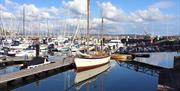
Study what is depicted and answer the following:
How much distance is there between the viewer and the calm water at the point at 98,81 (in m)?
38.6

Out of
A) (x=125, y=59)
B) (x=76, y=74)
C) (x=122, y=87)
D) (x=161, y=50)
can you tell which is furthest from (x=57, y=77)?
(x=161, y=50)

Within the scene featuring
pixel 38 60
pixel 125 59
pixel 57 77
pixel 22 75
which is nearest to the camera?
pixel 22 75

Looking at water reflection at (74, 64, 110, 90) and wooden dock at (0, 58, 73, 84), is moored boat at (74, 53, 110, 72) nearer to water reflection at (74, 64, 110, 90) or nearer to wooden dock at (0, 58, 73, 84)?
water reflection at (74, 64, 110, 90)

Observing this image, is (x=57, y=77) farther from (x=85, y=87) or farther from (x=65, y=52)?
(x=65, y=52)

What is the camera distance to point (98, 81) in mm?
44844

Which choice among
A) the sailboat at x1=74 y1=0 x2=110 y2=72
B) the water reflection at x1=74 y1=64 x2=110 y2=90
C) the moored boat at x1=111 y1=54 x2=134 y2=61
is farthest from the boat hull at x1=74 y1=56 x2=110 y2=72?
the moored boat at x1=111 y1=54 x2=134 y2=61

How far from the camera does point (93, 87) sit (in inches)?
1586

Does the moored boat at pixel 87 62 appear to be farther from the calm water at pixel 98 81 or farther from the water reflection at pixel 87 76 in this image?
the calm water at pixel 98 81

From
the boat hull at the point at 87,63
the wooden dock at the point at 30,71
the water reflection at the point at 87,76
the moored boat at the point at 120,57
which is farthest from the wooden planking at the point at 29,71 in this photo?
the moored boat at the point at 120,57

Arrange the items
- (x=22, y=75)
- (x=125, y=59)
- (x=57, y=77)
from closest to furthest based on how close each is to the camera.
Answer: (x=22, y=75)
(x=57, y=77)
(x=125, y=59)

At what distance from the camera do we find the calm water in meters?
38.6

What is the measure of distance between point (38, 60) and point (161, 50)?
5501cm

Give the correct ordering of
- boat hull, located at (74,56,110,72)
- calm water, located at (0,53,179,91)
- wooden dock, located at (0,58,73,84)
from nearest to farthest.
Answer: wooden dock, located at (0,58,73,84), calm water, located at (0,53,179,91), boat hull, located at (74,56,110,72)

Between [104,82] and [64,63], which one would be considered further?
[64,63]
